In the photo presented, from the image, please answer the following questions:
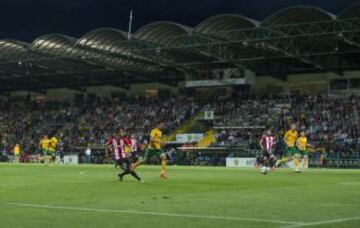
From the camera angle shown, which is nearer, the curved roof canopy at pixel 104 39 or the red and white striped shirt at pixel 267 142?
the red and white striped shirt at pixel 267 142

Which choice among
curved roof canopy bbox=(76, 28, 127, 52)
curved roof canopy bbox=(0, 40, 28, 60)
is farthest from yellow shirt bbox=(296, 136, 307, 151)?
curved roof canopy bbox=(0, 40, 28, 60)

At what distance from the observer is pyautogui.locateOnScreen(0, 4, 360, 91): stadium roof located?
53281 millimetres

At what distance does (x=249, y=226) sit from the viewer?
11.9m

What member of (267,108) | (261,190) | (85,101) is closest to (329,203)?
(261,190)

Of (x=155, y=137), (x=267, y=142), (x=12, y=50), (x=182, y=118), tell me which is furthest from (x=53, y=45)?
(x=155, y=137)

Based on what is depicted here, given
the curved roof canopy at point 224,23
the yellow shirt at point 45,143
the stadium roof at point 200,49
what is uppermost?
the curved roof canopy at point 224,23

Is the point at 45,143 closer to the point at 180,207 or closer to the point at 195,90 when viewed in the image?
the point at 195,90

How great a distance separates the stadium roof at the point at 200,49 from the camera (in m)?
53.3

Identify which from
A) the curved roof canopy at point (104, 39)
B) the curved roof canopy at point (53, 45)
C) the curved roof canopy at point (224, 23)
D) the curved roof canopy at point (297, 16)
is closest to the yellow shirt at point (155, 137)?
the curved roof canopy at point (297, 16)

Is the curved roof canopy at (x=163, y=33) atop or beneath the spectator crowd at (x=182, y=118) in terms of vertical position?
atop

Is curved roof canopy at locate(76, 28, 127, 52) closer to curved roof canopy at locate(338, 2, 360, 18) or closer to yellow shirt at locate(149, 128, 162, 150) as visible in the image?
curved roof canopy at locate(338, 2, 360, 18)

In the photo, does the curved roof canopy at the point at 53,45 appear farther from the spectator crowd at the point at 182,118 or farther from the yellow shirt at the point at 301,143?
the yellow shirt at the point at 301,143

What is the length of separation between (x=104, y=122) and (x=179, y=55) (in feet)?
46.7

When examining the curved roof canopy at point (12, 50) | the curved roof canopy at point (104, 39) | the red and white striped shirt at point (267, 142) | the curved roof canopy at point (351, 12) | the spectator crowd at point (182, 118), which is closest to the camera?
the red and white striped shirt at point (267, 142)
